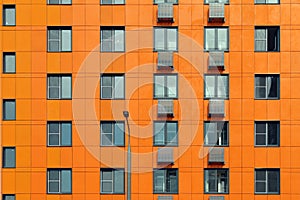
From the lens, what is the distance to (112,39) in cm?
2706

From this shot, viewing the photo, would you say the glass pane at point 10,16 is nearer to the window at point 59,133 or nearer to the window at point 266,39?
the window at point 59,133

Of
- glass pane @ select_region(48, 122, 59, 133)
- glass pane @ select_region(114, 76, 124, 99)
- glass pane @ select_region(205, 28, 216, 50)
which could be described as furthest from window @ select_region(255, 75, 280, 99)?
glass pane @ select_region(48, 122, 59, 133)

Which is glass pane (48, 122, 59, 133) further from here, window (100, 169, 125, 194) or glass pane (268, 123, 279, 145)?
glass pane (268, 123, 279, 145)

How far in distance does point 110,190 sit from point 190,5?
11.1 m

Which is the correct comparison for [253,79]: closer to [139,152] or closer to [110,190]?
[139,152]

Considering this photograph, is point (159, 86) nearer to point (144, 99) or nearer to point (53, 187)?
point (144, 99)

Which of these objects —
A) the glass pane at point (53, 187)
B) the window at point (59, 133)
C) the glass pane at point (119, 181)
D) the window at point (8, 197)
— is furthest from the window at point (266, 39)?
the window at point (8, 197)

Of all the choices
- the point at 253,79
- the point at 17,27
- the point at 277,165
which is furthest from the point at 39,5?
the point at 277,165

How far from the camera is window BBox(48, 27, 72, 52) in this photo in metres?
27.1

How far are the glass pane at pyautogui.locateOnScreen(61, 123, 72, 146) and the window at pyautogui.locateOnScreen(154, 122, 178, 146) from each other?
468 cm

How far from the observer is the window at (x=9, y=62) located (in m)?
27.1

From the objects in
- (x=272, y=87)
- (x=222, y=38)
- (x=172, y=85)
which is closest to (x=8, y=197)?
(x=172, y=85)

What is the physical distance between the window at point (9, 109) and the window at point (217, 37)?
11232 mm

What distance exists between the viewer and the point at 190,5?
2688 cm
